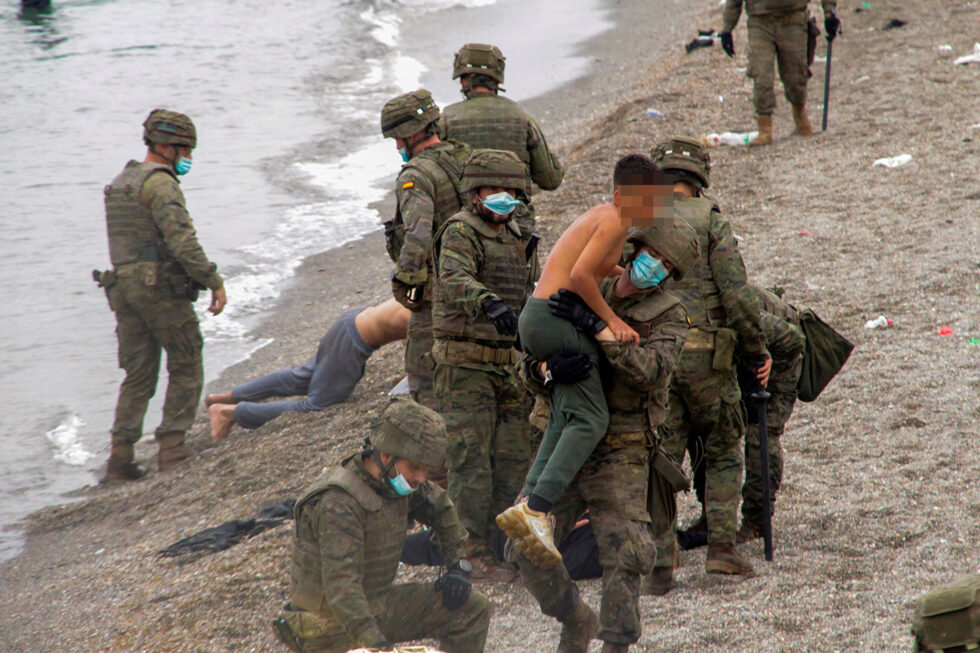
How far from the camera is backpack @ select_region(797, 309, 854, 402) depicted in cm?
517

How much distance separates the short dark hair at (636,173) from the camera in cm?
388

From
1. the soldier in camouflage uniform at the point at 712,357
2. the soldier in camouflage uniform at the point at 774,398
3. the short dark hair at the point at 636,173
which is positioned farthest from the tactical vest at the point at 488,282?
the short dark hair at the point at 636,173

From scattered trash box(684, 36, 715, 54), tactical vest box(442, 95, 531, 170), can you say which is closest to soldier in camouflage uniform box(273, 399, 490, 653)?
tactical vest box(442, 95, 531, 170)

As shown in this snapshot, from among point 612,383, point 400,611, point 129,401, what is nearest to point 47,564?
point 129,401

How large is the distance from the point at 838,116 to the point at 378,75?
470 inches

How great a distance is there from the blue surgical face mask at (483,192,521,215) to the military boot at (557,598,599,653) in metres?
1.79

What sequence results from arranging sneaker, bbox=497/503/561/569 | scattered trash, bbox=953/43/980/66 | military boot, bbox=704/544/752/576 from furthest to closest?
scattered trash, bbox=953/43/980/66
military boot, bbox=704/544/752/576
sneaker, bbox=497/503/561/569

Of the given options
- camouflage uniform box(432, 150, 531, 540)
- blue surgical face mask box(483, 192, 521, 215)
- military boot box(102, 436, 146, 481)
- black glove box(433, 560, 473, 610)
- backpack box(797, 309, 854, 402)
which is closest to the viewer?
black glove box(433, 560, 473, 610)

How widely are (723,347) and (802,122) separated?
25.3 feet

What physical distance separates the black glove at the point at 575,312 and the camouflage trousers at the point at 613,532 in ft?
1.60

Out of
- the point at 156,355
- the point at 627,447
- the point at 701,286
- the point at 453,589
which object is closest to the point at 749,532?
the point at 701,286

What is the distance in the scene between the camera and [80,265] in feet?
43.5

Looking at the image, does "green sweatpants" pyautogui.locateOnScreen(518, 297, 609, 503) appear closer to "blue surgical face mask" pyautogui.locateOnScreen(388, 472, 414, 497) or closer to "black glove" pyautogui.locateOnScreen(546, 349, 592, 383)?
"black glove" pyautogui.locateOnScreen(546, 349, 592, 383)

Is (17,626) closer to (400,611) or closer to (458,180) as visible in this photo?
(400,611)
